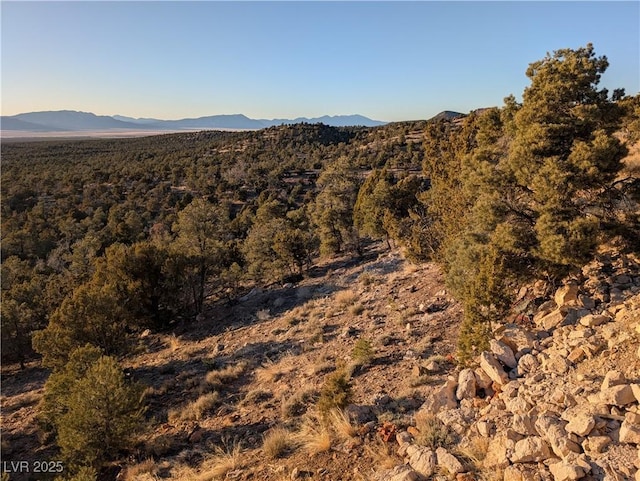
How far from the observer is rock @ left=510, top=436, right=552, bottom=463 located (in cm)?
573

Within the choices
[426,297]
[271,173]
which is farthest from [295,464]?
[271,173]

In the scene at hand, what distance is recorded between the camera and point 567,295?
386 inches

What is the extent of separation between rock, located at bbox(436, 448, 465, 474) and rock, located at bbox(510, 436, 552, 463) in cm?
77

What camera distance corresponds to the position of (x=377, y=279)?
70.4 feet

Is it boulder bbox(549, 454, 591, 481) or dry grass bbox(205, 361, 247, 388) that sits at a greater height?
boulder bbox(549, 454, 591, 481)

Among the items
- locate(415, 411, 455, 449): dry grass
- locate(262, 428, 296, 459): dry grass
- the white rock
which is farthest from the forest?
locate(262, 428, 296, 459): dry grass

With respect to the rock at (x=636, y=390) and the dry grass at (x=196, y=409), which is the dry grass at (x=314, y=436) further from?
the rock at (x=636, y=390)

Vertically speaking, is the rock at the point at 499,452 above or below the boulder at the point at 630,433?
below

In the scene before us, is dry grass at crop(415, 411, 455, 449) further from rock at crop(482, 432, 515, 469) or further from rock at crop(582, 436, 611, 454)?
rock at crop(582, 436, 611, 454)

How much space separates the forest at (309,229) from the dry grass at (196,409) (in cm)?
139

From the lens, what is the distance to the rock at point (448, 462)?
238 inches

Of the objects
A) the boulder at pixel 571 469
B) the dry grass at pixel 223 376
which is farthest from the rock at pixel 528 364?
the dry grass at pixel 223 376

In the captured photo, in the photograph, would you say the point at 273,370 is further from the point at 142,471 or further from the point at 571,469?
the point at 571,469

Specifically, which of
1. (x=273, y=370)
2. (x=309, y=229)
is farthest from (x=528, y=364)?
(x=309, y=229)
